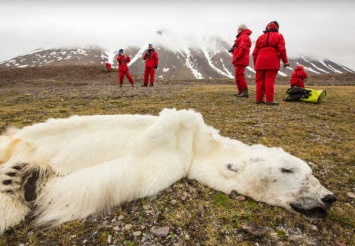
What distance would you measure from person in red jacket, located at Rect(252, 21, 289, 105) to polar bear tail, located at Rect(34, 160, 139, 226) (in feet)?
28.7

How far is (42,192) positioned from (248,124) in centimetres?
587

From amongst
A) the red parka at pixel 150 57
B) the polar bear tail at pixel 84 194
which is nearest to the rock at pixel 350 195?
the polar bear tail at pixel 84 194

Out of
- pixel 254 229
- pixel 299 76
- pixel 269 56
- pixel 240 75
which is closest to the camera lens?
pixel 254 229


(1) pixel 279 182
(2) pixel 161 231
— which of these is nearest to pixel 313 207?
(1) pixel 279 182

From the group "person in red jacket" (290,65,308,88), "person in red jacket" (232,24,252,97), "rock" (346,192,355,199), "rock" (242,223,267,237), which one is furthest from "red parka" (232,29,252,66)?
"rock" (242,223,267,237)

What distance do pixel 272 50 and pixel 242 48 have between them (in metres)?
1.86

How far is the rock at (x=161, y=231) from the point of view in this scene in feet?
11.1

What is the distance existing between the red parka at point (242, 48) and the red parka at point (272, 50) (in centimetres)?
134

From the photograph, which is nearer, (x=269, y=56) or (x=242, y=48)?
(x=269, y=56)

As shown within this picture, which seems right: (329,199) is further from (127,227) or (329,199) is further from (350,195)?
(127,227)

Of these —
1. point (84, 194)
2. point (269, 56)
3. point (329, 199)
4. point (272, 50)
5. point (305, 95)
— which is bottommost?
point (305, 95)

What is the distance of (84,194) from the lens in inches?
151

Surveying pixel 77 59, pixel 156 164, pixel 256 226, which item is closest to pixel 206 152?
pixel 156 164

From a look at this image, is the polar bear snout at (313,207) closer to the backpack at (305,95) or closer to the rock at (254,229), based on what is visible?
the rock at (254,229)
